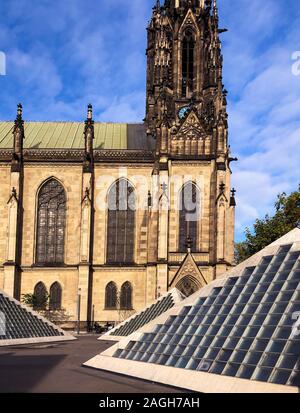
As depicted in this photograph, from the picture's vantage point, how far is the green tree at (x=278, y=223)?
54.6 metres

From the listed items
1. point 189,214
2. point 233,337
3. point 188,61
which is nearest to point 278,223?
point 189,214

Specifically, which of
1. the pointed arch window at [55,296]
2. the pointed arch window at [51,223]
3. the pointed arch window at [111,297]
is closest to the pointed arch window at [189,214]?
the pointed arch window at [111,297]

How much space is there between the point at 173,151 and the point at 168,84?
9.16 m

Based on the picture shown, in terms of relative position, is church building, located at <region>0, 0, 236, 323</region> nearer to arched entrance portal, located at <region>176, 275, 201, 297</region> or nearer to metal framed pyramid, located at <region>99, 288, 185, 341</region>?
arched entrance portal, located at <region>176, 275, 201, 297</region>

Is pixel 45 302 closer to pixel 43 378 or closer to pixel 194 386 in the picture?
pixel 43 378

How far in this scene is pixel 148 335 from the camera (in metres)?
23.8

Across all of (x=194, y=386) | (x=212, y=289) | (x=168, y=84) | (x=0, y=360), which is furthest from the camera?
(x=168, y=84)

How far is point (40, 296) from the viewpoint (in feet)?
185

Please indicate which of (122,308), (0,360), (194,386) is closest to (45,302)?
(122,308)

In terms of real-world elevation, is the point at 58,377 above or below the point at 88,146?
below

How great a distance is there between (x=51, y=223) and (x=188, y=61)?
2144cm

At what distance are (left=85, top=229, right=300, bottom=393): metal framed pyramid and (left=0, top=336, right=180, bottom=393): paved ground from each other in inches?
34.4

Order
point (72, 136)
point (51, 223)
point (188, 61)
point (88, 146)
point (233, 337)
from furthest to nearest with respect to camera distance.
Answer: point (72, 136) → point (188, 61) → point (51, 223) → point (88, 146) → point (233, 337)

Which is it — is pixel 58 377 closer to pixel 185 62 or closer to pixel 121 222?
pixel 121 222
